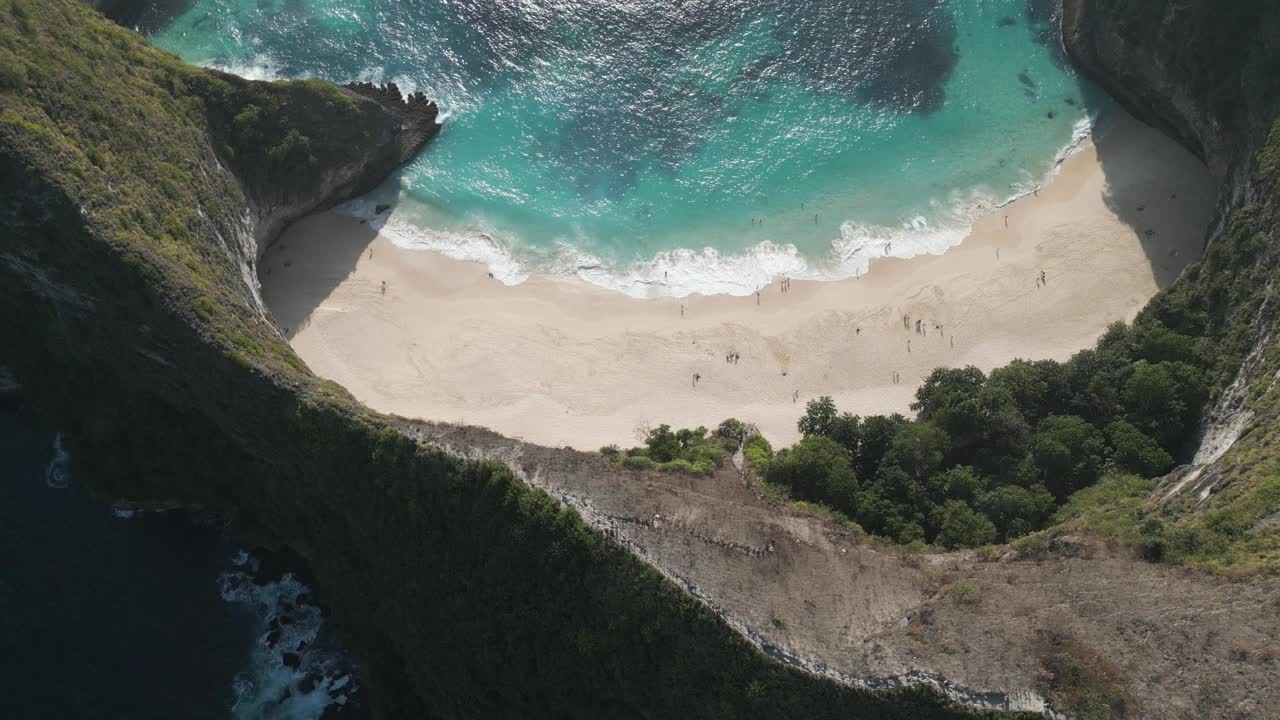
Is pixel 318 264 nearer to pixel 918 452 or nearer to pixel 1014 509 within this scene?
pixel 918 452

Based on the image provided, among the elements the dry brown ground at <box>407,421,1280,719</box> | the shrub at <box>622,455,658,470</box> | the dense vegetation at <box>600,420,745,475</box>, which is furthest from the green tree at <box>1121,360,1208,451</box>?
the shrub at <box>622,455,658,470</box>

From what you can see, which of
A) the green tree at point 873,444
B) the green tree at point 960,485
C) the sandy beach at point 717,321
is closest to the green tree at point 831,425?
the green tree at point 873,444

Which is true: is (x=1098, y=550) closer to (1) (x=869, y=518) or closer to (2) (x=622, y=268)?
(1) (x=869, y=518)

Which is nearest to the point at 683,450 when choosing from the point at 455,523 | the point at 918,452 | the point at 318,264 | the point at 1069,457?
the point at 918,452

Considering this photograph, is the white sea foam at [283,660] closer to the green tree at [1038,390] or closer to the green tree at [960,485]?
the green tree at [960,485]

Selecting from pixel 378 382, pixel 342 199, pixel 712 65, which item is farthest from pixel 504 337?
pixel 712 65
